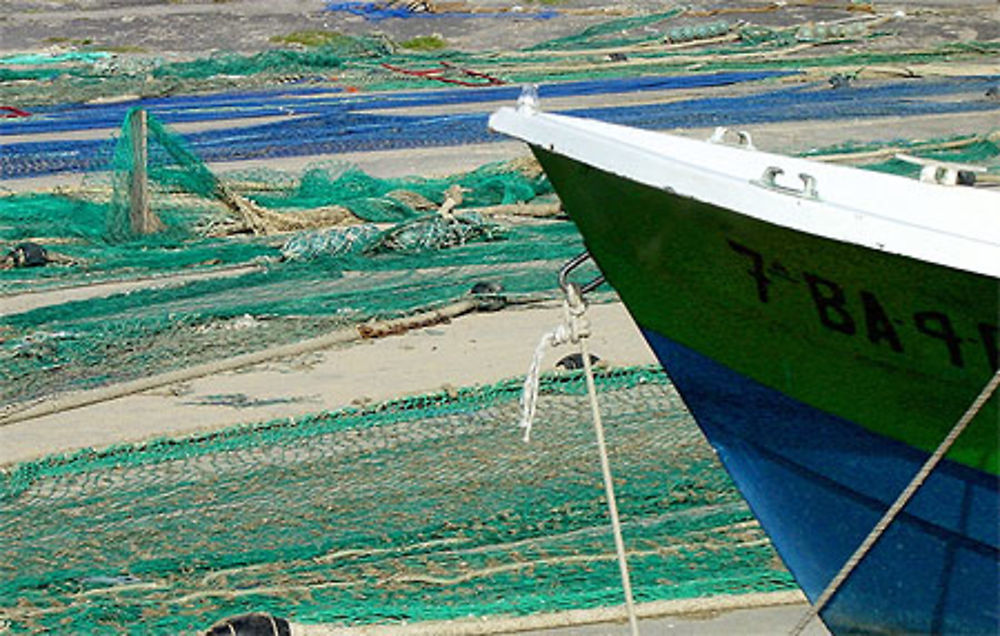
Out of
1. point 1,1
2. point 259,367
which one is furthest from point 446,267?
point 1,1

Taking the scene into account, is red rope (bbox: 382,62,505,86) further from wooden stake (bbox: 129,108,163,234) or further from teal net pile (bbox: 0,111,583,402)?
wooden stake (bbox: 129,108,163,234)

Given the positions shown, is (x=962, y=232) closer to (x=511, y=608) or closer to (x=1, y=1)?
(x=511, y=608)

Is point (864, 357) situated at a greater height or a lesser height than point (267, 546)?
greater

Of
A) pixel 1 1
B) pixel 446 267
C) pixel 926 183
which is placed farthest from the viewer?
pixel 1 1

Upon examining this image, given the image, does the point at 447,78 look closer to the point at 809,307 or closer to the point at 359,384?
the point at 359,384

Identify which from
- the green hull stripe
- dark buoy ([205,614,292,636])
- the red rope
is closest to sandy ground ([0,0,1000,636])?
dark buoy ([205,614,292,636])

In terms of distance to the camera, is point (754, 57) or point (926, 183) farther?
point (754, 57)

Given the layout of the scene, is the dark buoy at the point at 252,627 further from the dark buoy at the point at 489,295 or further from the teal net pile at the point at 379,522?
the dark buoy at the point at 489,295
